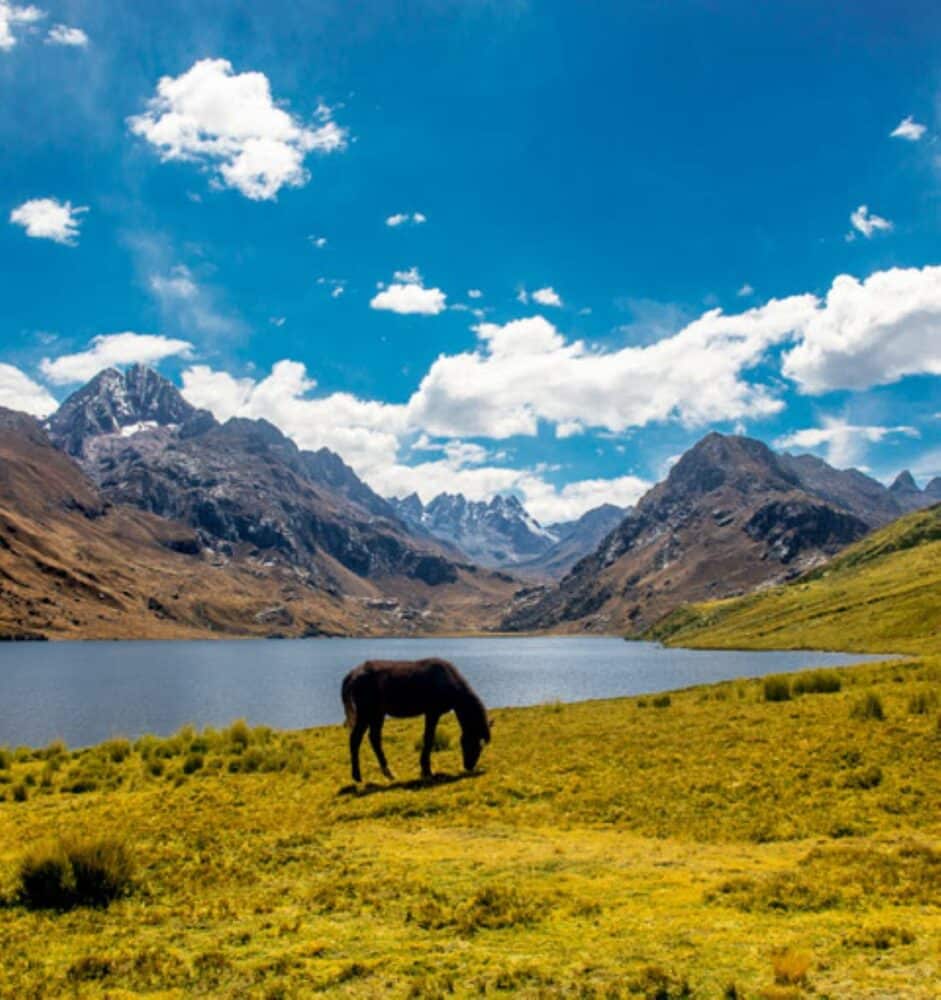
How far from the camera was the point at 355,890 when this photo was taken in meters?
14.1

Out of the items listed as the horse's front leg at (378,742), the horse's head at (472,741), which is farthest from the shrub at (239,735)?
the horse's head at (472,741)

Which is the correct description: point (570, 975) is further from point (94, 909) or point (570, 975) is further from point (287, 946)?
point (94, 909)

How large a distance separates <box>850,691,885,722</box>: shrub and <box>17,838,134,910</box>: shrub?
22610 mm

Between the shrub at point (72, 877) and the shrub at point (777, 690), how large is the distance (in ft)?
91.1

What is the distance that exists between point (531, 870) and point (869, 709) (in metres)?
16.7

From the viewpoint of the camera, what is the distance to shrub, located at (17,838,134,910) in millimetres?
13961

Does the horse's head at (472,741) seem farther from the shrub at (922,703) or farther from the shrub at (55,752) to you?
the shrub at (55,752)

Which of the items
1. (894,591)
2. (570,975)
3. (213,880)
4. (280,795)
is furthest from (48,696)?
(894,591)

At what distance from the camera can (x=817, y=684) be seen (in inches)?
1404

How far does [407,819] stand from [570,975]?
10907 millimetres

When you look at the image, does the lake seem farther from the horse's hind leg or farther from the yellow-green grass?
the yellow-green grass

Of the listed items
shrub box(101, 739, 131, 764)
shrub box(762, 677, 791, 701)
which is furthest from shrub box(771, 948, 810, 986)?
shrub box(101, 739, 131, 764)

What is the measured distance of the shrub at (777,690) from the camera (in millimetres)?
34312

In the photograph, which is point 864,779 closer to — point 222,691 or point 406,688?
point 406,688
